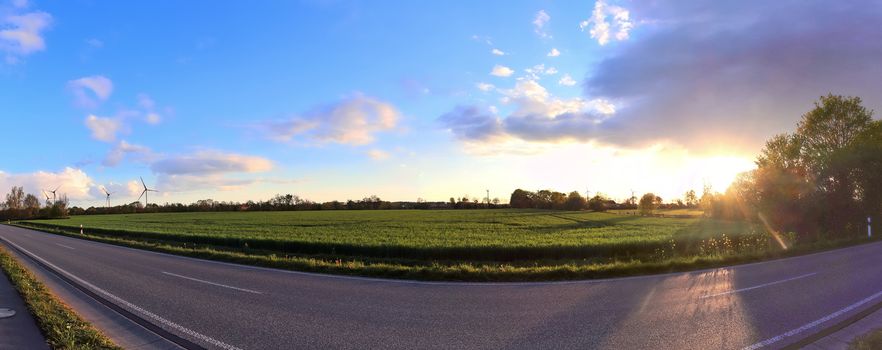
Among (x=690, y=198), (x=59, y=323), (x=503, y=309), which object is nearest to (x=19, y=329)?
(x=59, y=323)

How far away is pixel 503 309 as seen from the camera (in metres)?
7.88

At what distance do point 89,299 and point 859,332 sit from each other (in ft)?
49.8

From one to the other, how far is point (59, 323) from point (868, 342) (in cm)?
1241

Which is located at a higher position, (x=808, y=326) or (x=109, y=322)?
(x=808, y=326)

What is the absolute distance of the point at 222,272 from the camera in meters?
13.8

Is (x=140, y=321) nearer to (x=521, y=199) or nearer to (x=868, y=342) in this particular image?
(x=868, y=342)

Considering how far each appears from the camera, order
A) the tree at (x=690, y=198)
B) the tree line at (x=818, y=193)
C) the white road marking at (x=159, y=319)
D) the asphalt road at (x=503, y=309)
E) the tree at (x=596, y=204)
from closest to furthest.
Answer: the asphalt road at (x=503, y=309) < the white road marking at (x=159, y=319) < the tree line at (x=818, y=193) < the tree at (x=596, y=204) < the tree at (x=690, y=198)

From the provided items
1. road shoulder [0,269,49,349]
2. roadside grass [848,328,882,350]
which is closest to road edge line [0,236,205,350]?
road shoulder [0,269,49,349]

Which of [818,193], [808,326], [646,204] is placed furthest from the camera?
[646,204]

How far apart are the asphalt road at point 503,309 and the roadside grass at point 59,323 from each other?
36.7 inches

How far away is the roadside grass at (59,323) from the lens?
6368mm

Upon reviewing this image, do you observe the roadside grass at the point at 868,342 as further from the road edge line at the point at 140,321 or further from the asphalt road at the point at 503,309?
the road edge line at the point at 140,321

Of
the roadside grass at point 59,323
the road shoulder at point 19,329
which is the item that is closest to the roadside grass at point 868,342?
the roadside grass at point 59,323

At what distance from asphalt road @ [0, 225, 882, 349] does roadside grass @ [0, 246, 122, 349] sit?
93 cm
